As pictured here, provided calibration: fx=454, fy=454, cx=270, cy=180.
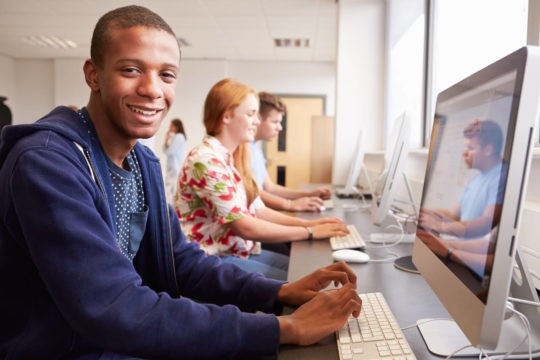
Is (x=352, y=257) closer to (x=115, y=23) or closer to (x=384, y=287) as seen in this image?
(x=384, y=287)

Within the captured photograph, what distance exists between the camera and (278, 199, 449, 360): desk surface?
2.43 ft

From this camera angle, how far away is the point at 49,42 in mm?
6180

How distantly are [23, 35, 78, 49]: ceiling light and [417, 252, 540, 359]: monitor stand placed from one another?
20.6ft

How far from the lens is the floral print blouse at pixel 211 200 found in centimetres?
163

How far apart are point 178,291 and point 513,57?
86cm

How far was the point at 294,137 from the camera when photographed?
7457mm

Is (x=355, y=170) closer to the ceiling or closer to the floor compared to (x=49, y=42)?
closer to the floor

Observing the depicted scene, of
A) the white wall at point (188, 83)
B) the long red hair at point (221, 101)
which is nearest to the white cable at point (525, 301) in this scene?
the long red hair at point (221, 101)

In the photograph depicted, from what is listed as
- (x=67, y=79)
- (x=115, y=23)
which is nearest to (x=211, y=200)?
(x=115, y=23)

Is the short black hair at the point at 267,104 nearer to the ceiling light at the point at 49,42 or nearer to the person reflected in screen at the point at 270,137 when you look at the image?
the person reflected in screen at the point at 270,137

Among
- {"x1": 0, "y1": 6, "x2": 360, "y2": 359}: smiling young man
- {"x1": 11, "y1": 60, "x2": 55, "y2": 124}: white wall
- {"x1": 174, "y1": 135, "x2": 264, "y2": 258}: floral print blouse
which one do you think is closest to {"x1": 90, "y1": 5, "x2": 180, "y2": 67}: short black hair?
{"x1": 0, "y1": 6, "x2": 360, "y2": 359}: smiling young man

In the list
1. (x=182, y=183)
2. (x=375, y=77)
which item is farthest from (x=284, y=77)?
(x=182, y=183)

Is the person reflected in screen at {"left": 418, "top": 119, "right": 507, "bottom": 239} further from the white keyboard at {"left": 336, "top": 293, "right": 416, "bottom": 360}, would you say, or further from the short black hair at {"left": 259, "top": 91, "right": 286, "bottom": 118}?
the short black hair at {"left": 259, "top": 91, "right": 286, "bottom": 118}

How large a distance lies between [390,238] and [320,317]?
35.8 inches
